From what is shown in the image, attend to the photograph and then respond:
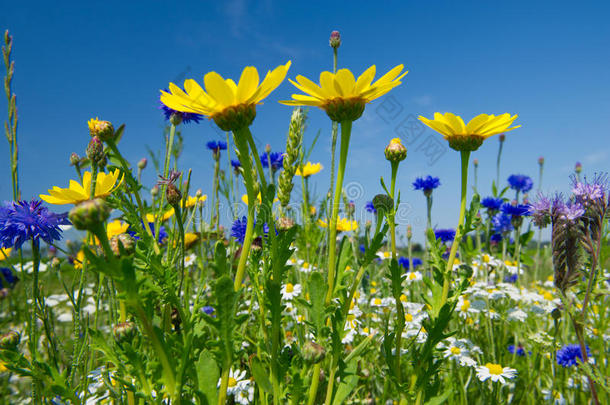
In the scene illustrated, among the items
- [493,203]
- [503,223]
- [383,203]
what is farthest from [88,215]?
[503,223]

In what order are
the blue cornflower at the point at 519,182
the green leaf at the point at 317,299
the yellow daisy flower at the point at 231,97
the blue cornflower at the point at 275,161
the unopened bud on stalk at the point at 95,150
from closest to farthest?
the yellow daisy flower at the point at 231,97
the green leaf at the point at 317,299
the unopened bud on stalk at the point at 95,150
the blue cornflower at the point at 275,161
the blue cornflower at the point at 519,182

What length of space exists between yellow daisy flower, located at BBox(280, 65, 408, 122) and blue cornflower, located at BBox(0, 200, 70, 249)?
924mm

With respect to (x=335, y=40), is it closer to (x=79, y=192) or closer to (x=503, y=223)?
(x=79, y=192)

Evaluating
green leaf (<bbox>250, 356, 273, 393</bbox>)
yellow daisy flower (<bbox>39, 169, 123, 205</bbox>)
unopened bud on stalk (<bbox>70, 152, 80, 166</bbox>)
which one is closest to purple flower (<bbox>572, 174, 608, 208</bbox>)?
green leaf (<bbox>250, 356, 273, 393</bbox>)

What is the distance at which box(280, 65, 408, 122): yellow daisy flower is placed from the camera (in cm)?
76

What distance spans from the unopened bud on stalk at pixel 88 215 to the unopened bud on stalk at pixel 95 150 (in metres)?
0.54

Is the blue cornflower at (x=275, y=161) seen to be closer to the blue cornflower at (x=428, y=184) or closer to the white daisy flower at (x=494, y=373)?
the blue cornflower at (x=428, y=184)

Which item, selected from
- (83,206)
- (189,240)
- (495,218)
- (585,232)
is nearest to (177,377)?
(83,206)

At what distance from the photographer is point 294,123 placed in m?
1.09

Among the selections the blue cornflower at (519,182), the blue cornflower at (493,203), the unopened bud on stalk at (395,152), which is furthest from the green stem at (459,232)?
the blue cornflower at (519,182)

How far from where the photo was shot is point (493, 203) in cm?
256

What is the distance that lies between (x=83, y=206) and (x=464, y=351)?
59.8 inches

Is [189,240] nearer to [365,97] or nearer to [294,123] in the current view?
[294,123]

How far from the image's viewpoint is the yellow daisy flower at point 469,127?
934 mm
